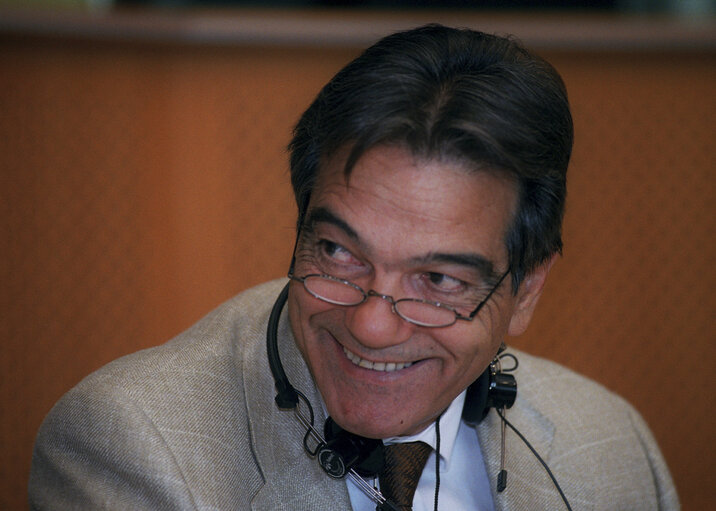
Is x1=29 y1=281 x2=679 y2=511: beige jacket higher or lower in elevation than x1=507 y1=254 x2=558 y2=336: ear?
lower

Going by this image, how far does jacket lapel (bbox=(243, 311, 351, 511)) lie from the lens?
141 cm

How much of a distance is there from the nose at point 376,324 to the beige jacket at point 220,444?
25cm

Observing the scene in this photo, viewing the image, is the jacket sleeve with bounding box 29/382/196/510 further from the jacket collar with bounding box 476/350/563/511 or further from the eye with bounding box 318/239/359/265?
the jacket collar with bounding box 476/350/563/511

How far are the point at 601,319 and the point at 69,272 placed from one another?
1817mm


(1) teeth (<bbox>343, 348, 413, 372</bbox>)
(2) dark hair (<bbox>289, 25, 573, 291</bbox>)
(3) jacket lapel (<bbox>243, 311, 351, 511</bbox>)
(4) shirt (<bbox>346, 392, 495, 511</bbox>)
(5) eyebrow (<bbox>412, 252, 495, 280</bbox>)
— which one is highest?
(2) dark hair (<bbox>289, 25, 573, 291</bbox>)

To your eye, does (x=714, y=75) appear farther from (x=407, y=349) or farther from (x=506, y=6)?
(x=407, y=349)

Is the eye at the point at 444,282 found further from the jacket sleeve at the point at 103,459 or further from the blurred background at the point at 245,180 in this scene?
the blurred background at the point at 245,180

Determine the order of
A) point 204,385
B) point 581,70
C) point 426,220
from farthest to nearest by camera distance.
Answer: point 581,70, point 204,385, point 426,220

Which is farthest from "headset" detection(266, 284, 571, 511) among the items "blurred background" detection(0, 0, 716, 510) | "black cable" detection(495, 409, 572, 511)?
"blurred background" detection(0, 0, 716, 510)

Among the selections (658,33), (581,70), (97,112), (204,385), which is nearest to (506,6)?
(581,70)

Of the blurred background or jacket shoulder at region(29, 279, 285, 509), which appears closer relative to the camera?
jacket shoulder at region(29, 279, 285, 509)

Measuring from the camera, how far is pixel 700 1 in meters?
2.83

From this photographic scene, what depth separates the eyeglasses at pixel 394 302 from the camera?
135 centimetres

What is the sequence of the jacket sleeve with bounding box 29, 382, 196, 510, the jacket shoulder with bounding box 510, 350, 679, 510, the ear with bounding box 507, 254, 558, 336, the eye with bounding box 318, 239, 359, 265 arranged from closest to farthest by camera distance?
1. the jacket sleeve with bounding box 29, 382, 196, 510
2. the eye with bounding box 318, 239, 359, 265
3. the ear with bounding box 507, 254, 558, 336
4. the jacket shoulder with bounding box 510, 350, 679, 510
